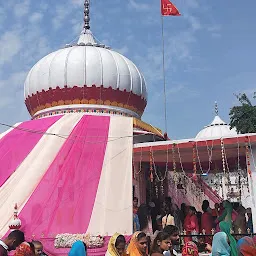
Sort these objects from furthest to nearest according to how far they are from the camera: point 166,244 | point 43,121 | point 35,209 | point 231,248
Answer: point 43,121 < point 35,209 < point 231,248 < point 166,244

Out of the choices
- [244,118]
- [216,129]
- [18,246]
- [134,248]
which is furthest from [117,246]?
[216,129]

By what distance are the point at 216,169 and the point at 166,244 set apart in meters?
8.92

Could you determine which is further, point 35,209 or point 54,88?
point 54,88

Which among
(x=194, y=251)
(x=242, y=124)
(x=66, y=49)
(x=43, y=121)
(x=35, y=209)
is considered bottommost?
(x=194, y=251)

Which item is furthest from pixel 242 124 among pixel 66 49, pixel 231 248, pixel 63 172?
pixel 231 248

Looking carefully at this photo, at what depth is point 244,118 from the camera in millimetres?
15414

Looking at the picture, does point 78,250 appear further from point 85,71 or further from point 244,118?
point 244,118

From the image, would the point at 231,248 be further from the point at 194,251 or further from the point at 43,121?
the point at 43,121

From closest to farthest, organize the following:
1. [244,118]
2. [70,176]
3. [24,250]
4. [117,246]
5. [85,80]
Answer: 1. [24,250]
2. [117,246]
3. [70,176]
4. [85,80]
5. [244,118]

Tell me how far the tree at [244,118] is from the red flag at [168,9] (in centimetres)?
538

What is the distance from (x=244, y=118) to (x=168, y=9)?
18.8ft

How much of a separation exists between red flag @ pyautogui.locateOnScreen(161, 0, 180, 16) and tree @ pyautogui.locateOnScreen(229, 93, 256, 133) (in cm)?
538

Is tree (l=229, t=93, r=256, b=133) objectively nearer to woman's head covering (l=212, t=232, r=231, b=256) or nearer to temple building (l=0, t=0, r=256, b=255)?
temple building (l=0, t=0, r=256, b=255)

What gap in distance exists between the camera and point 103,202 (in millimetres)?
7957
